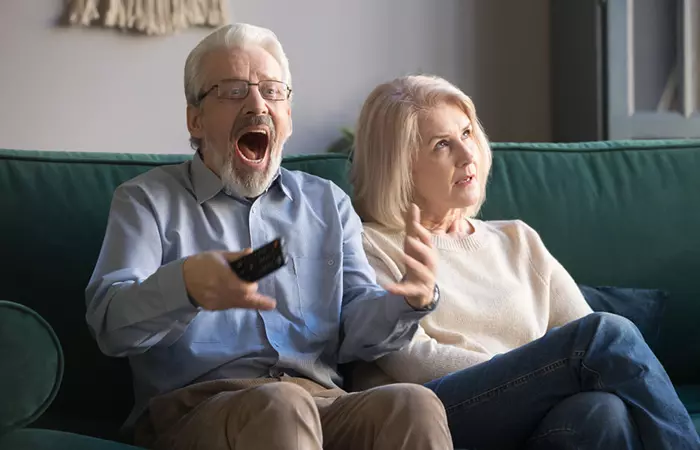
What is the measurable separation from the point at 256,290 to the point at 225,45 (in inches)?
20.0

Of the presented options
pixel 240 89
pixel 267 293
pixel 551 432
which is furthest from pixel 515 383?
pixel 240 89

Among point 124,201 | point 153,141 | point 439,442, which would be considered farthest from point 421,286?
point 153,141

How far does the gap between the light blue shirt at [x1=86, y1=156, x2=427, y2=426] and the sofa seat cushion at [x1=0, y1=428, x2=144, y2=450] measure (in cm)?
21

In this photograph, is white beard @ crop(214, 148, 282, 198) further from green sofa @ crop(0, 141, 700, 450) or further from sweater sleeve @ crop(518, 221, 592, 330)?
sweater sleeve @ crop(518, 221, 592, 330)

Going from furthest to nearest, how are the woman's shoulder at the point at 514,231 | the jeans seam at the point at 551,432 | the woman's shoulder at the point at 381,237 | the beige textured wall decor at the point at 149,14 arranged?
the beige textured wall decor at the point at 149,14
the woman's shoulder at the point at 514,231
the woman's shoulder at the point at 381,237
the jeans seam at the point at 551,432

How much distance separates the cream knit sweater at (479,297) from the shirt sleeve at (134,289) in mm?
435

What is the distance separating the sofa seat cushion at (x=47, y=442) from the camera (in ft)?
3.72

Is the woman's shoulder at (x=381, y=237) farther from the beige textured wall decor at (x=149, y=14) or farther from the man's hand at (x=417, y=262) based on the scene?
the beige textured wall decor at (x=149, y=14)

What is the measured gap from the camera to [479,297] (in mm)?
1765

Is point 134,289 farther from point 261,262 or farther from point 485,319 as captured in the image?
point 485,319

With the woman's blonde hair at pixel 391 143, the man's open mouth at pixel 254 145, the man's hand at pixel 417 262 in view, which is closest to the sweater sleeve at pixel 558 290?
the woman's blonde hair at pixel 391 143

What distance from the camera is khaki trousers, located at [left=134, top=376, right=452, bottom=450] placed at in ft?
3.91

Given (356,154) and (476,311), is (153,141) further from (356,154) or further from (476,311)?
(476,311)

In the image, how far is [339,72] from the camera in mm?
3232
